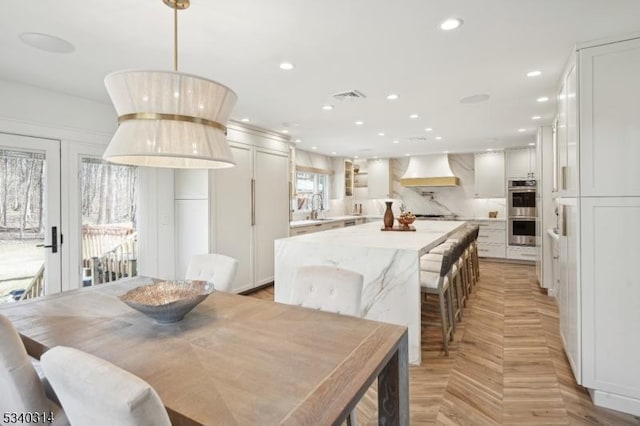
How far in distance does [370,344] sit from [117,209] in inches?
144

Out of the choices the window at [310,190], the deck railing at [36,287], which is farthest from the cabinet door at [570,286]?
the window at [310,190]

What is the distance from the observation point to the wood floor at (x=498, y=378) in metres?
2.04

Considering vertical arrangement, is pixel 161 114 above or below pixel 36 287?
above

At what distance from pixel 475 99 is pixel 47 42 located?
12.5 ft

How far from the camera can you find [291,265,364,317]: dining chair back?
1.87 meters

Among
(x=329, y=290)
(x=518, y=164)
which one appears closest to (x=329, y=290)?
(x=329, y=290)

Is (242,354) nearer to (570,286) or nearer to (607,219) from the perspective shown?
(607,219)

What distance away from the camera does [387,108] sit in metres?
3.93

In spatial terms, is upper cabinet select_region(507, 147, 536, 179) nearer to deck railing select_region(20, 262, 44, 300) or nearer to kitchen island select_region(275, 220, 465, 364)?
kitchen island select_region(275, 220, 465, 364)

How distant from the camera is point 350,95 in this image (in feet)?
11.2

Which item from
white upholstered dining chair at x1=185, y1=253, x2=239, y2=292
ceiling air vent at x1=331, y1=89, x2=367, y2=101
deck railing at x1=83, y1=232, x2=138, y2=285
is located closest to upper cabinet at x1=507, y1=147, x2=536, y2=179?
ceiling air vent at x1=331, y1=89, x2=367, y2=101

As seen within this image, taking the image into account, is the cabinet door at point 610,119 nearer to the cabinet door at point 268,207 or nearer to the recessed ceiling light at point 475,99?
the recessed ceiling light at point 475,99

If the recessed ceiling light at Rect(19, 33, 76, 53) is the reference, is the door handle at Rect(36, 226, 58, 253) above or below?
below

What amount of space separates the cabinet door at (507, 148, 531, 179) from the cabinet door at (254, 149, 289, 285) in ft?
14.9
